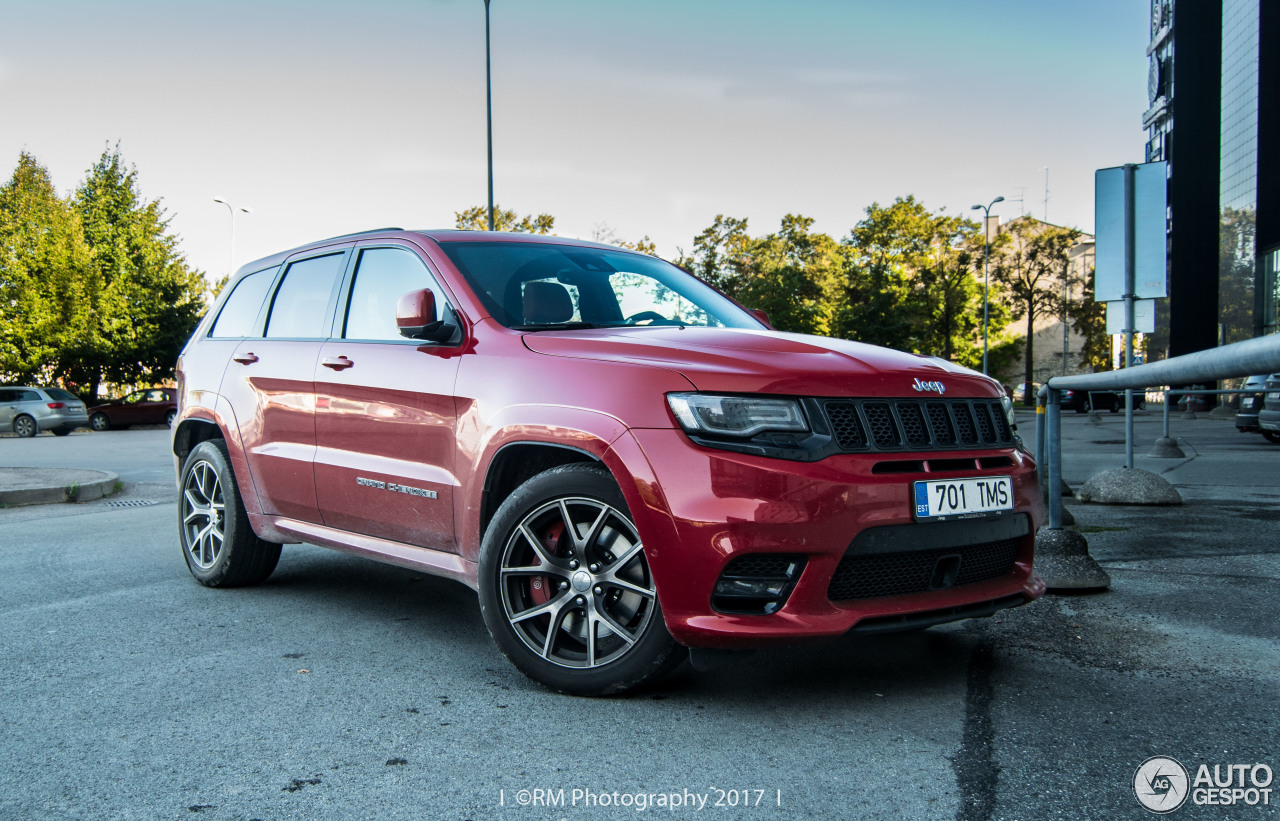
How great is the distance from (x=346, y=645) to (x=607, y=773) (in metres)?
1.82

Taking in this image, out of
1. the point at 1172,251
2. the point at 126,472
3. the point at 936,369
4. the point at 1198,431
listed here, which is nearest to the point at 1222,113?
the point at 1172,251

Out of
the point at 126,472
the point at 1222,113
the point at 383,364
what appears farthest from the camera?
the point at 1222,113

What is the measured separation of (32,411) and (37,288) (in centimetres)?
974

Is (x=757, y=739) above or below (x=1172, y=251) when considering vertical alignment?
below

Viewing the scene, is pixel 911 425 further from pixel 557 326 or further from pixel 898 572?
pixel 557 326

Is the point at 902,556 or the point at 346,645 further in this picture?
the point at 346,645

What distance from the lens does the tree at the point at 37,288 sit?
35688 millimetres

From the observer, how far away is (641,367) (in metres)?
3.24

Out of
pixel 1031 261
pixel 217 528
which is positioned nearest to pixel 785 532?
pixel 217 528

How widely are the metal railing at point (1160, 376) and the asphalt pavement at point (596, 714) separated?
73 cm

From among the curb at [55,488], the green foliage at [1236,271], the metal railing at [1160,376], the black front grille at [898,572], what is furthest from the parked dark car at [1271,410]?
the green foliage at [1236,271]

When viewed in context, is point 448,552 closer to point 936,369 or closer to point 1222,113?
point 936,369

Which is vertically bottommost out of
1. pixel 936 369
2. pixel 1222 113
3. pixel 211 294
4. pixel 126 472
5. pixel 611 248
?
pixel 126 472

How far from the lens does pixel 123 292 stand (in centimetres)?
3869
